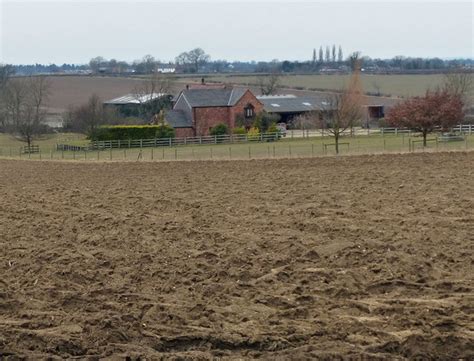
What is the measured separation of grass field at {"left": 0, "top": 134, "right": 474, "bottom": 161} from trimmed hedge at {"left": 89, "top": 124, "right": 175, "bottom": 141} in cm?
200

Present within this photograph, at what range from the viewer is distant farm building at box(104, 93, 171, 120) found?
84.7 meters

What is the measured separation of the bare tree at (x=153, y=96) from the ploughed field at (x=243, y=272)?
59106 mm

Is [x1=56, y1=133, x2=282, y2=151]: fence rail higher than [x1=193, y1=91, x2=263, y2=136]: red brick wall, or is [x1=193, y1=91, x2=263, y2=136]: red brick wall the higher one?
[x1=193, y1=91, x2=263, y2=136]: red brick wall

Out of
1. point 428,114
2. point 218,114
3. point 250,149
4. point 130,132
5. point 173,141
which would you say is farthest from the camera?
point 218,114

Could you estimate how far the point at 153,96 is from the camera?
288 feet

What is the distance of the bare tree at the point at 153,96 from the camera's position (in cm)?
8362

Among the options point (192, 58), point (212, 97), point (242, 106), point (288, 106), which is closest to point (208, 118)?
point (212, 97)

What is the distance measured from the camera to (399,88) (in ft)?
364

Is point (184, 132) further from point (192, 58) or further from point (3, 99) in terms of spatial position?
point (192, 58)

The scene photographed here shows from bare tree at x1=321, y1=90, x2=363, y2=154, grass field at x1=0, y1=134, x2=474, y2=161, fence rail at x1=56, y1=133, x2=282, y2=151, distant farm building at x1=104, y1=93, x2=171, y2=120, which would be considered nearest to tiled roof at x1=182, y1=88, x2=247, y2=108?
fence rail at x1=56, y1=133, x2=282, y2=151

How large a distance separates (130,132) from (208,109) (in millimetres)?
9811

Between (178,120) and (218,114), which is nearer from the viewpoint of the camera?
(178,120)

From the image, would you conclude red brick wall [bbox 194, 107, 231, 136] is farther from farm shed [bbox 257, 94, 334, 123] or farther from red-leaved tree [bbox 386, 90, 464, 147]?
red-leaved tree [bbox 386, 90, 464, 147]

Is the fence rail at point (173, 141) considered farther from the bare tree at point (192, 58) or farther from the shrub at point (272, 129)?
the bare tree at point (192, 58)
